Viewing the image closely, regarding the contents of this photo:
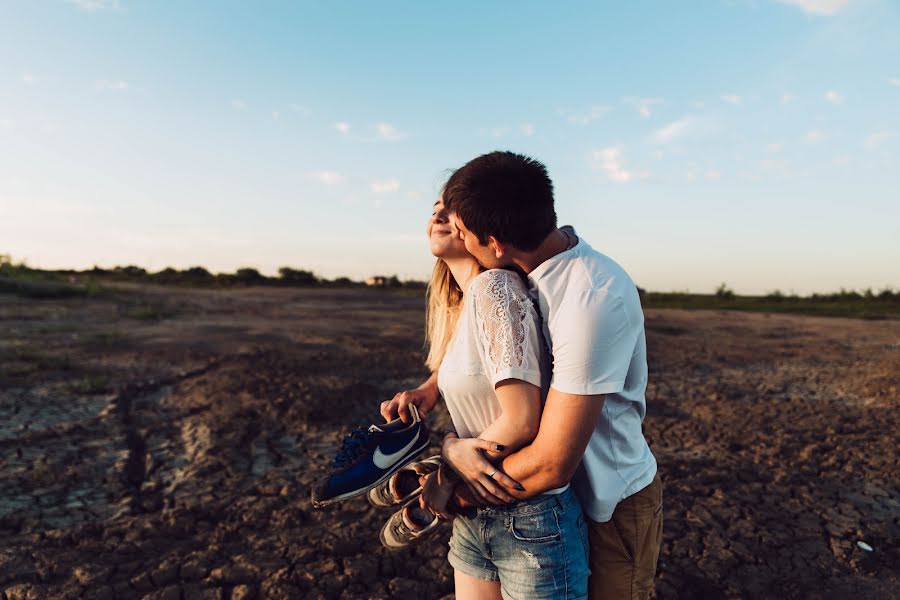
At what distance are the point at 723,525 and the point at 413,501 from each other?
2.38 metres

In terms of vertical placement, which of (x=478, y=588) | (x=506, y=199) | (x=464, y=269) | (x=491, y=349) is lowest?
(x=478, y=588)

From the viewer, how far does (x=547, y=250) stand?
138 centimetres

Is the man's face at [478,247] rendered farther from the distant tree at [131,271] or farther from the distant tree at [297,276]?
the distant tree at [131,271]

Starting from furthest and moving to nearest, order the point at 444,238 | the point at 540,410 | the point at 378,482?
the point at 444,238 → the point at 378,482 → the point at 540,410

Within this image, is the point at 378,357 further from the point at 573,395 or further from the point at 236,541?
the point at 573,395

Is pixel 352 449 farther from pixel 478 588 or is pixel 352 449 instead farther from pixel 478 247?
pixel 478 247

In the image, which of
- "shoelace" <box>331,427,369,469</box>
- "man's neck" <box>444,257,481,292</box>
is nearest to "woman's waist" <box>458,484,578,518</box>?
"shoelace" <box>331,427,369,469</box>

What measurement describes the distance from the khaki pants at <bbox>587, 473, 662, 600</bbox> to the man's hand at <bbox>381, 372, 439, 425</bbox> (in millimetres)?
606

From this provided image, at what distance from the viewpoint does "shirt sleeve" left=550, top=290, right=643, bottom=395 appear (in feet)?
3.98

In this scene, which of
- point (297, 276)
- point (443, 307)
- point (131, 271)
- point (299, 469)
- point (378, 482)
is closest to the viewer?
point (378, 482)

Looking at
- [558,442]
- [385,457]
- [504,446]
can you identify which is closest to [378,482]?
[385,457]

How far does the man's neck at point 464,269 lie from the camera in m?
1.68

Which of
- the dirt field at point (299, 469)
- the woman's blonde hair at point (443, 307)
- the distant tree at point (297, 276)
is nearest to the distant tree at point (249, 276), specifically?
the distant tree at point (297, 276)

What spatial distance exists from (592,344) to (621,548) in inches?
21.7
